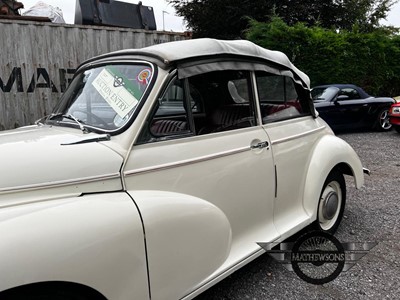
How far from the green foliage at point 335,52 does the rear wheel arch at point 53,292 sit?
11272mm

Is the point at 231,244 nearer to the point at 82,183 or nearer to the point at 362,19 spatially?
the point at 82,183

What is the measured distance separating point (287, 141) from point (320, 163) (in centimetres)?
49

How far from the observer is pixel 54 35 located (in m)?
6.67

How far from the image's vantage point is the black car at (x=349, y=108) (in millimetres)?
9656

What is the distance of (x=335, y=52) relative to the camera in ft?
41.1

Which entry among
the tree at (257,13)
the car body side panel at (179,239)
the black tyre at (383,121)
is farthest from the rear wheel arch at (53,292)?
the tree at (257,13)

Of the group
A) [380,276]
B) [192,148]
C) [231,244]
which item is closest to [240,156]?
[192,148]

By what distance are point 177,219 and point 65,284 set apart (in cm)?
69

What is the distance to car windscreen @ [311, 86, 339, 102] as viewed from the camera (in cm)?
976

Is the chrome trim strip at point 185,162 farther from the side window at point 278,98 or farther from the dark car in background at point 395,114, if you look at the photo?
the dark car in background at point 395,114

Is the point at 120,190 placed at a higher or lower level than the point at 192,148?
lower

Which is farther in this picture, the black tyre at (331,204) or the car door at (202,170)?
the black tyre at (331,204)

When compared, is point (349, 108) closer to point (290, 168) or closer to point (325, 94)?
point (325, 94)

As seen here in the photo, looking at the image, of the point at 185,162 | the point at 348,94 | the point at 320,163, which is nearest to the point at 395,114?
the point at 348,94
